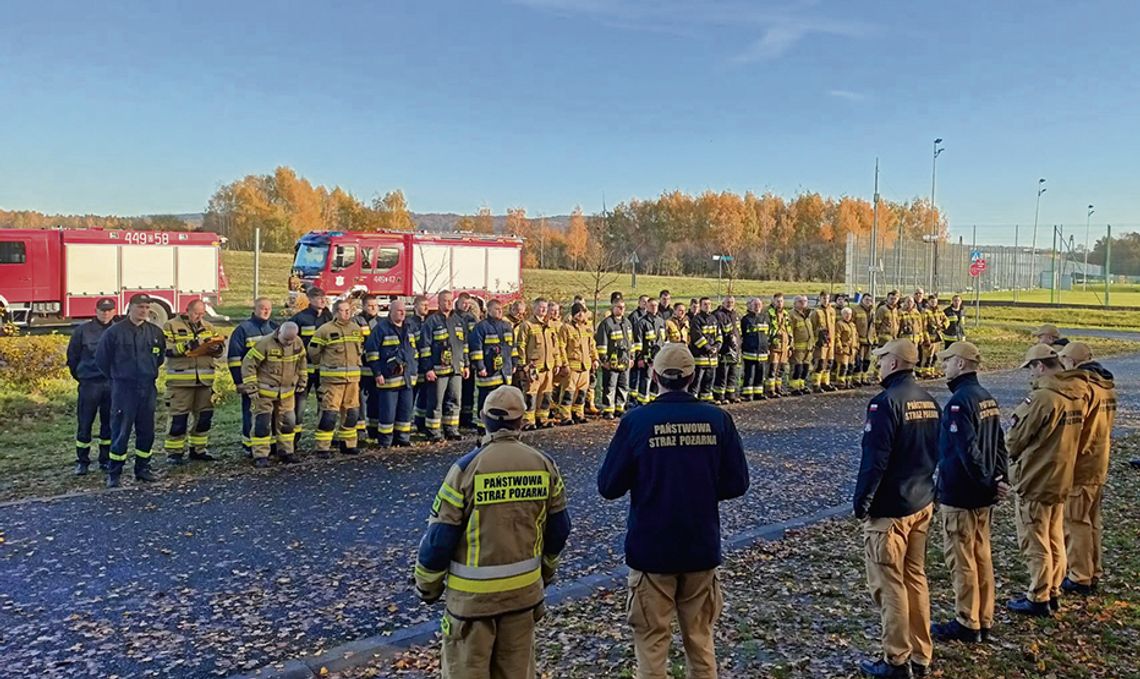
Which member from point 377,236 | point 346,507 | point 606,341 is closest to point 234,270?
point 377,236

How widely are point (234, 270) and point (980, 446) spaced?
50679mm

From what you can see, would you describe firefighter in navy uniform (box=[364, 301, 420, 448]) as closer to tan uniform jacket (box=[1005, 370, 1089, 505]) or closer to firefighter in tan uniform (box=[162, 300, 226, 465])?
firefighter in tan uniform (box=[162, 300, 226, 465])

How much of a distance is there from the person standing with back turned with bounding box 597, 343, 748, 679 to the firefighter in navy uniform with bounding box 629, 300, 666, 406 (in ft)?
33.2

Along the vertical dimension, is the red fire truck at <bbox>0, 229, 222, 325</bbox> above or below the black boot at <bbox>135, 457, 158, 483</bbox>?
→ above

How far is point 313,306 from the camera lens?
11.5m

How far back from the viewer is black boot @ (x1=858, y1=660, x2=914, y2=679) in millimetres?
4941

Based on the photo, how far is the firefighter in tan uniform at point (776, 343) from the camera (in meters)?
16.9

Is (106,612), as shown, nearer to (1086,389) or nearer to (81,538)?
(81,538)

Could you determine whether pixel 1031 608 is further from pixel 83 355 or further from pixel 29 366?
pixel 29 366

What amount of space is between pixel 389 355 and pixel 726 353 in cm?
704

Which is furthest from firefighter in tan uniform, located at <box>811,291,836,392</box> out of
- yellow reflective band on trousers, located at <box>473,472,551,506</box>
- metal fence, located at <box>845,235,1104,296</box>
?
metal fence, located at <box>845,235,1104,296</box>

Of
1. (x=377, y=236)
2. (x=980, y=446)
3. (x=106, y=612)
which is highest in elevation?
(x=377, y=236)

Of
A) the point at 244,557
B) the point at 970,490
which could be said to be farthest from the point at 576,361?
the point at 970,490

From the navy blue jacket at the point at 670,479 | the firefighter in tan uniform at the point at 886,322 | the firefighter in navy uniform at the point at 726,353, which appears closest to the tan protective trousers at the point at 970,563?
the navy blue jacket at the point at 670,479
